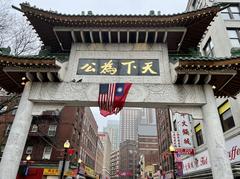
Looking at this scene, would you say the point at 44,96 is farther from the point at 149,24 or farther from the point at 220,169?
the point at 220,169

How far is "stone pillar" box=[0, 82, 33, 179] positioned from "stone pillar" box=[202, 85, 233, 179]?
6.89 meters

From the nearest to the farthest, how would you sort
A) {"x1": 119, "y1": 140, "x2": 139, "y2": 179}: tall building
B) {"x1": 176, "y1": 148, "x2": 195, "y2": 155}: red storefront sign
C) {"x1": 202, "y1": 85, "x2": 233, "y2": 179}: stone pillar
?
{"x1": 202, "y1": 85, "x2": 233, "y2": 179}: stone pillar < {"x1": 176, "y1": 148, "x2": 195, "y2": 155}: red storefront sign < {"x1": 119, "y1": 140, "x2": 139, "y2": 179}: tall building

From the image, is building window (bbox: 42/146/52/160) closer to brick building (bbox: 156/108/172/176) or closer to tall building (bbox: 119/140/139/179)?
brick building (bbox: 156/108/172/176)

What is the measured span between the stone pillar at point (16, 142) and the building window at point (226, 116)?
12085 mm

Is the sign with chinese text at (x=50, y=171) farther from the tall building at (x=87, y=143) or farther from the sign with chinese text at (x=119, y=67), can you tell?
the sign with chinese text at (x=119, y=67)

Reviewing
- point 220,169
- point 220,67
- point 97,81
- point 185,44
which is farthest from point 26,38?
point 220,169

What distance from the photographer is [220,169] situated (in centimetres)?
645

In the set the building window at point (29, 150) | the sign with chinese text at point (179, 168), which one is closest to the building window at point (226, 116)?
the sign with chinese text at point (179, 168)

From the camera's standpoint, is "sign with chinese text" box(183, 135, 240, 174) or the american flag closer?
the american flag

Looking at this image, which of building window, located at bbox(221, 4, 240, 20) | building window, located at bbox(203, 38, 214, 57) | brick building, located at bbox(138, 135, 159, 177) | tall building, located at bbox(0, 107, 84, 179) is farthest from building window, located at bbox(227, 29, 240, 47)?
brick building, located at bbox(138, 135, 159, 177)

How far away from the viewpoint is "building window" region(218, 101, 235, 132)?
12.9 metres

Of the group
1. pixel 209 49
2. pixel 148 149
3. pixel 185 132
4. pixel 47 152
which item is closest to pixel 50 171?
pixel 47 152

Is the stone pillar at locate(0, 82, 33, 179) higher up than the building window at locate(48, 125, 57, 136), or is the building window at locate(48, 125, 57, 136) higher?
the building window at locate(48, 125, 57, 136)

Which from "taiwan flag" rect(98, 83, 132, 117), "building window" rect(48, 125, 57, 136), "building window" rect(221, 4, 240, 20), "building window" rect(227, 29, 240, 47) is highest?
"building window" rect(221, 4, 240, 20)
